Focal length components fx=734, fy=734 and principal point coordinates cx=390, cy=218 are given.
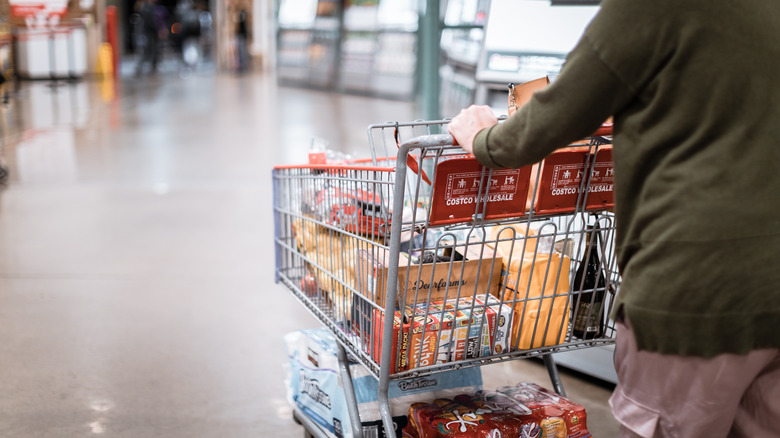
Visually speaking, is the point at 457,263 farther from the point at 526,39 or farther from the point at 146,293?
the point at 146,293

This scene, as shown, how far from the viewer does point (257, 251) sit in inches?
178

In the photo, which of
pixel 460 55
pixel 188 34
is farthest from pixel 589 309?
pixel 188 34

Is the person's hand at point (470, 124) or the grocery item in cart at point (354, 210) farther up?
the person's hand at point (470, 124)

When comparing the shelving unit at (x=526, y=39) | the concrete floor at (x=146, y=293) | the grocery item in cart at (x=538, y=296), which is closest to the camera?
the grocery item in cart at (x=538, y=296)

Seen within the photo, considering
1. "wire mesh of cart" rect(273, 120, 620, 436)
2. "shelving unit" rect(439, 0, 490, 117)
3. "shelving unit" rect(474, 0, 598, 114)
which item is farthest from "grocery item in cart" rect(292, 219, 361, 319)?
"shelving unit" rect(439, 0, 490, 117)

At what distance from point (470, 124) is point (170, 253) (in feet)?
10.6

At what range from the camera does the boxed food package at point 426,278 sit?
184cm

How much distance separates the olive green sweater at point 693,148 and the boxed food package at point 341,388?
102 centimetres

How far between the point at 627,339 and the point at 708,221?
287 millimetres

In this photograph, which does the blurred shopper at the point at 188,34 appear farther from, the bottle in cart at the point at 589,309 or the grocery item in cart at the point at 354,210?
the bottle in cart at the point at 589,309

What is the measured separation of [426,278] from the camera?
1.90 metres

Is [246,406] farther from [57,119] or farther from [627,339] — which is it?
[57,119]

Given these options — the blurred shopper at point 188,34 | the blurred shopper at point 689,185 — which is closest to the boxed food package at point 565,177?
the blurred shopper at point 689,185

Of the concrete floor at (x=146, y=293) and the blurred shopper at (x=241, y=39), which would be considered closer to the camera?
the concrete floor at (x=146, y=293)
